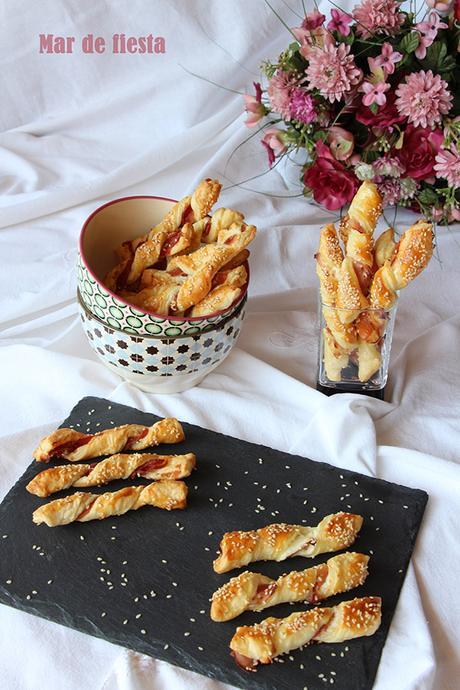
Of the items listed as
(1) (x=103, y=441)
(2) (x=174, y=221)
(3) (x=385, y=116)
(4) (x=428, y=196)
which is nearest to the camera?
(1) (x=103, y=441)

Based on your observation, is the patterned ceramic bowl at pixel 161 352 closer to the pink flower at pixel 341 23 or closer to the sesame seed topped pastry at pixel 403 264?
the sesame seed topped pastry at pixel 403 264

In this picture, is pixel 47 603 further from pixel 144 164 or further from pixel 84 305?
pixel 144 164

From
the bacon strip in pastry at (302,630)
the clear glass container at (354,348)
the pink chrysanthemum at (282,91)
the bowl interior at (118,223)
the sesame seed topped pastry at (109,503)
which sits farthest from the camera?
the pink chrysanthemum at (282,91)

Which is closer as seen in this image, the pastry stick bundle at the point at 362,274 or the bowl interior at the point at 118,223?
the pastry stick bundle at the point at 362,274

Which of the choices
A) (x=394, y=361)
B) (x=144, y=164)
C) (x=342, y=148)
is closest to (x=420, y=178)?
(x=342, y=148)

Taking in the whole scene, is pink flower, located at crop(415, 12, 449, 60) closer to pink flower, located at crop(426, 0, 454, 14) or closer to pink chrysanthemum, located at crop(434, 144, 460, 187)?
pink flower, located at crop(426, 0, 454, 14)

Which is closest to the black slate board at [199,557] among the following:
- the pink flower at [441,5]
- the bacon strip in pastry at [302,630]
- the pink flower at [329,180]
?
the bacon strip in pastry at [302,630]

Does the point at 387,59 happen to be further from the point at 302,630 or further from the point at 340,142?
the point at 302,630

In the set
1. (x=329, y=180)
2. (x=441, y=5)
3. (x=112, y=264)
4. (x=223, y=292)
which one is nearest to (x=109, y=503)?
(x=223, y=292)
